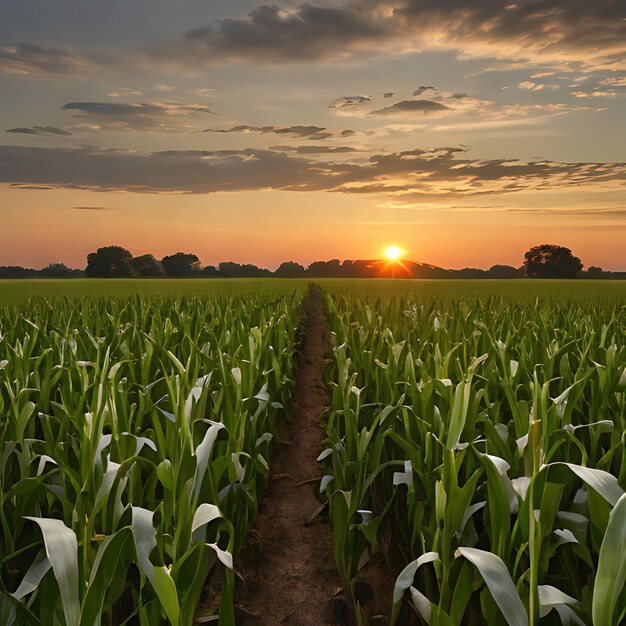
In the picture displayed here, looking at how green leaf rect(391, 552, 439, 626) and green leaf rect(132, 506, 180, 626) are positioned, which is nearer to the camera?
green leaf rect(132, 506, 180, 626)

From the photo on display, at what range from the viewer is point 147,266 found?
79500 millimetres

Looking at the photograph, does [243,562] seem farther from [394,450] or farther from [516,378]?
[516,378]

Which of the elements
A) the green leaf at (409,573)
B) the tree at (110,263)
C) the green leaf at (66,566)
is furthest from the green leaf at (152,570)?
the tree at (110,263)

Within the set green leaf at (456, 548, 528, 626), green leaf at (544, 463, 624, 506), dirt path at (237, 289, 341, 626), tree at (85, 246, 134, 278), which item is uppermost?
tree at (85, 246, 134, 278)

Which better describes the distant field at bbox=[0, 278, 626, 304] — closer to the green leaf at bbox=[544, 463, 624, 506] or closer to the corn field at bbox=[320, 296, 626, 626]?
the corn field at bbox=[320, 296, 626, 626]

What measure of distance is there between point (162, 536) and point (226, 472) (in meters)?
0.99

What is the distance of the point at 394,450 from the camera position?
3.42 metres

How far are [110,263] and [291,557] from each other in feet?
252

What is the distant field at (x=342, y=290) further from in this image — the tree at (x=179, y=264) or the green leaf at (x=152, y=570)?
the tree at (x=179, y=264)

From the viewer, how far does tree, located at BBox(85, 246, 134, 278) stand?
7525 cm

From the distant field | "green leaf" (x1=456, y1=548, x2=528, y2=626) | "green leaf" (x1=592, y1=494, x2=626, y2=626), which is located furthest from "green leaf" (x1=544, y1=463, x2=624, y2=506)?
the distant field

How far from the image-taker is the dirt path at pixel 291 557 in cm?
278

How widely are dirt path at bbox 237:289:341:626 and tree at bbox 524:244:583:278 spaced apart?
7564 cm

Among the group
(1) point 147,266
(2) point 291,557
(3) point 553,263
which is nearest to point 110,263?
(1) point 147,266
